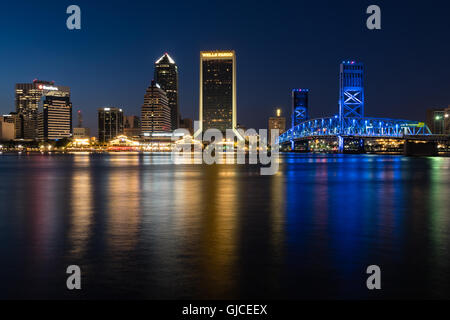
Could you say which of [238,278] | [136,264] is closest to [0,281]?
[136,264]

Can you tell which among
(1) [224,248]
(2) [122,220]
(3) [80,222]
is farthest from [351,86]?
(1) [224,248]

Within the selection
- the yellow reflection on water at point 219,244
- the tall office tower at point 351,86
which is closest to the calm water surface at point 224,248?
the yellow reflection on water at point 219,244

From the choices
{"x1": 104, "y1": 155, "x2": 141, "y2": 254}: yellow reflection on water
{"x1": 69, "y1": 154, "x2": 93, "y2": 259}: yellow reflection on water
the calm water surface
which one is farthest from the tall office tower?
the calm water surface

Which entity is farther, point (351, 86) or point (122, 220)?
point (351, 86)

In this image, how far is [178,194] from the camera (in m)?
22.8

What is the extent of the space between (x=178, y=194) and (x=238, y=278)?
1517 centimetres

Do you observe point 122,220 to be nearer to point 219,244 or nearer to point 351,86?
point 219,244

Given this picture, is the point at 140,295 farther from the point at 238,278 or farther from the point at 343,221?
the point at 343,221

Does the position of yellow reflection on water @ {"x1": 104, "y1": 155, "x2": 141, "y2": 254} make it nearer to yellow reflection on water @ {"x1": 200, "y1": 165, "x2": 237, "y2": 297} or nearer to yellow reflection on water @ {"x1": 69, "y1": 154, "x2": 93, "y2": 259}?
yellow reflection on water @ {"x1": 69, "y1": 154, "x2": 93, "y2": 259}

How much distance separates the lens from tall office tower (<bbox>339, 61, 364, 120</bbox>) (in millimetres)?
169250

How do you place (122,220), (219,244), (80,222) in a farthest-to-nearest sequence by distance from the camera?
(122,220)
(80,222)
(219,244)

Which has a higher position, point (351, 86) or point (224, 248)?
point (351, 86)

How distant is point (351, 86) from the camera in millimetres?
169375
